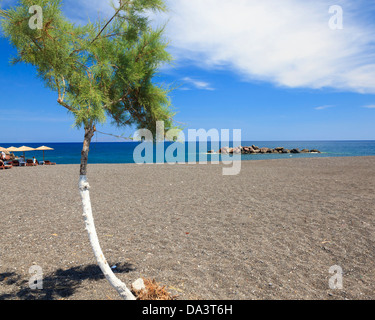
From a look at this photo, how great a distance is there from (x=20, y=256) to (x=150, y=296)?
12.2 ft

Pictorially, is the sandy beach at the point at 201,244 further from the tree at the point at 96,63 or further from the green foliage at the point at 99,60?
the green foliage at the point at 99,60

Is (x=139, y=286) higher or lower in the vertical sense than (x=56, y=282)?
higher

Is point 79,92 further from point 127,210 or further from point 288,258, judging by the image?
point 127,210

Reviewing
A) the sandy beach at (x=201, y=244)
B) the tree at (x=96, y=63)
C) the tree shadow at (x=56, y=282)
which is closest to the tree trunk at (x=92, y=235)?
the tree at (x=96, y=63)

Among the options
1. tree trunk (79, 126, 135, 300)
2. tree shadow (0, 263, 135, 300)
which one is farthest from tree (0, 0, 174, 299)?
tree shadow (0, 263, 135, 300)

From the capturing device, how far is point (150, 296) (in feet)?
13.7

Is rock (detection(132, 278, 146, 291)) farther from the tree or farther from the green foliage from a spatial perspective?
the green foliage

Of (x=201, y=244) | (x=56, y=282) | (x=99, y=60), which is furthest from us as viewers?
(x=201, y=244)

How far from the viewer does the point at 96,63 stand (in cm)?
378

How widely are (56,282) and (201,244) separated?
10.7ft

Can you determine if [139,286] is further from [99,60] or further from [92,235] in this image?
[99,60]

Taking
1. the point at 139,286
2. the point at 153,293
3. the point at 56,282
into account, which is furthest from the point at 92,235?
the point at 56,282
